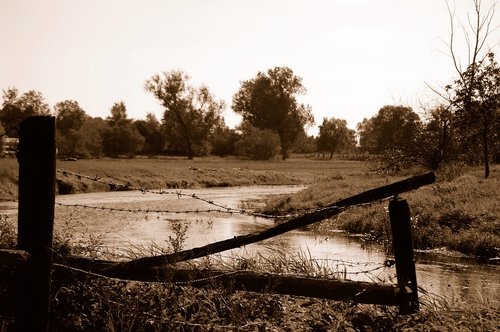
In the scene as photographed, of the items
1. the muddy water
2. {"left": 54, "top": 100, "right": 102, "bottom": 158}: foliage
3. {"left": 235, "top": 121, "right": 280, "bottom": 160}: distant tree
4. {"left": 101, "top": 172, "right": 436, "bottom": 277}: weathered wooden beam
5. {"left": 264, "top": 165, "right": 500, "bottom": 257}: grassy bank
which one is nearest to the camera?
{"left": 101, "top": 172, "right": 436, "bottom": 277}: weathered wooden beam

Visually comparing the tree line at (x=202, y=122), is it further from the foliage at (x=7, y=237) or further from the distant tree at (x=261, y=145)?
the foliage at (x=7, y=237)

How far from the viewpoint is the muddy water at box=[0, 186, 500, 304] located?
968 centimetres

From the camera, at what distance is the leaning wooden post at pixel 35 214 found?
203 inches

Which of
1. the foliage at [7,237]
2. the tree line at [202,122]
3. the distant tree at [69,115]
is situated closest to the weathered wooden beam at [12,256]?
the foliage at [7,237]

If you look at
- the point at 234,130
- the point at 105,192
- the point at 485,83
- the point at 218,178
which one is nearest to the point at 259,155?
the point at 234,130

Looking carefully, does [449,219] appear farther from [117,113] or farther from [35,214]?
[117,113]

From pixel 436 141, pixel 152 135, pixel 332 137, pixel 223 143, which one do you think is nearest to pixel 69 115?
pixel 152 135

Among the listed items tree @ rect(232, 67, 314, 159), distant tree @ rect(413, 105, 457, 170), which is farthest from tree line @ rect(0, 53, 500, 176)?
distant tree @ rect(413, 105, 457, 170)

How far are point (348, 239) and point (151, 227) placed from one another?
7218 millimetres

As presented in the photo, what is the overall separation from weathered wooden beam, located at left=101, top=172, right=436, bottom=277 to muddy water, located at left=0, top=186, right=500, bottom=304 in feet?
2.59

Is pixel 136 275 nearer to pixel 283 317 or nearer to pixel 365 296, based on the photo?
pixel 283 317

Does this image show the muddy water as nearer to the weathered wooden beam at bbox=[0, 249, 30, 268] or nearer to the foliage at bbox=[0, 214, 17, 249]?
the foliage at bbox=[0, 214, 17, 249]

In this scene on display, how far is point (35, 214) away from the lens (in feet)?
17.0

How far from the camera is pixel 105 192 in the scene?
1380 inches
